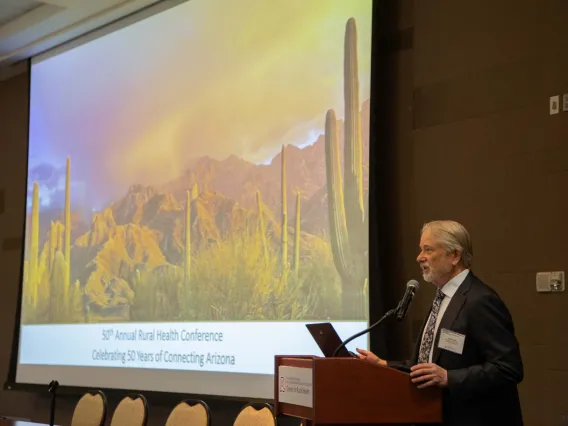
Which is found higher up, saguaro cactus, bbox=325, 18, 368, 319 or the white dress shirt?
saguaro cactus, bbox=325, 18, 368, 319

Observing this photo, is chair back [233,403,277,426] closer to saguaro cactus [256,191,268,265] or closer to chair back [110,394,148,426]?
chair back [110,394,148,426]

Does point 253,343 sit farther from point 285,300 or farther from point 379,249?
point 379,249

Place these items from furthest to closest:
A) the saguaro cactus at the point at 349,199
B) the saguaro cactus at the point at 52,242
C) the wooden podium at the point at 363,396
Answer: the saguaro cactus at the point at 52,242 < the saguaro cactus at the point at 349,199 < the wooden podium at the point at 363,396

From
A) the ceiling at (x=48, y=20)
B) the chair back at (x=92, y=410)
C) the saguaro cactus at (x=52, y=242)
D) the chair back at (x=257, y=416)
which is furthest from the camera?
the saguaro cactus at (x=52, y=242)

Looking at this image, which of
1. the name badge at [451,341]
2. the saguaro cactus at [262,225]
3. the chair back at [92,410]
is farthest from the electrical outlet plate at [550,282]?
the chair back at [92,410]

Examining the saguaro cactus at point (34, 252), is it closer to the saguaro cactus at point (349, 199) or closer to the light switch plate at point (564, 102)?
the saguaro cactus at point (349, 199)

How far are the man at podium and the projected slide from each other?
175 cm

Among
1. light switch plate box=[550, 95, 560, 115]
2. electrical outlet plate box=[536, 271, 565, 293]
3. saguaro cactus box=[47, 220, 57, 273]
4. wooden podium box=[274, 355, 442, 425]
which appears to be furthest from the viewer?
saguaro cactus box=[47, 220, 57, 273]

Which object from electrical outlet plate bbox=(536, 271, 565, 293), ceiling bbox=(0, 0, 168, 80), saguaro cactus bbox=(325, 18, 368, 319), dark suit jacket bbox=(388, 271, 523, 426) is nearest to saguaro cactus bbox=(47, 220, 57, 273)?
ceiling bbox=(0, 0, 168, 80)

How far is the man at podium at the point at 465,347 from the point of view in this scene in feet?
8.05

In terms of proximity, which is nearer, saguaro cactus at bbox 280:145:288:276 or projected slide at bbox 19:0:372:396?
projected slide at bbox 19:0:372:396

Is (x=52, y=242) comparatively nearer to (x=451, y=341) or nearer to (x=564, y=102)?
(x=564, y=102)

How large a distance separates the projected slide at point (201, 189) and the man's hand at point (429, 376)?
1946 mm

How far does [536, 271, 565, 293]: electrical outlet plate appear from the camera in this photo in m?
3.75
